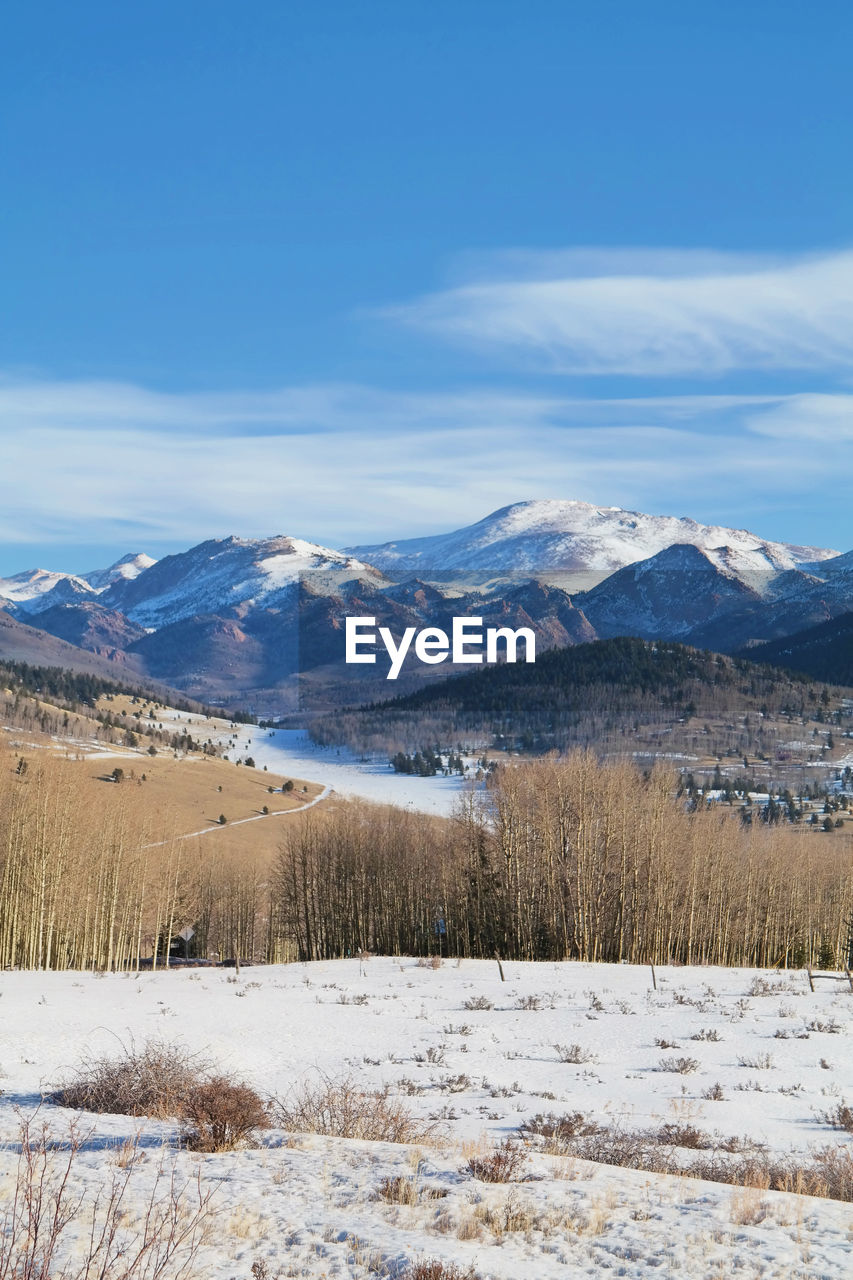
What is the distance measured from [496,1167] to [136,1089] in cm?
778

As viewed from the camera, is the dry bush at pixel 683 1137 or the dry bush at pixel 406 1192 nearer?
the dry bush at pixel 406 1192

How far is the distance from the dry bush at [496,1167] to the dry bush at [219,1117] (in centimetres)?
345

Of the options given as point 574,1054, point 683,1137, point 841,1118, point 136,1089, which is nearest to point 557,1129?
point 683,1137

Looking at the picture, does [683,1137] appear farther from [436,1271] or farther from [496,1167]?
[436,1271]

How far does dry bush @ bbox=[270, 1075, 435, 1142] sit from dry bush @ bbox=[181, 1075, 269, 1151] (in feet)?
4.55

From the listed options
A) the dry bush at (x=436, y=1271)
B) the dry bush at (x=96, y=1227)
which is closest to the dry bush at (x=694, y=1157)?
the dry bush at (x=436, y=1271)

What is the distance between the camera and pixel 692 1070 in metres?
24.0

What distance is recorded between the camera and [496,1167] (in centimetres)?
1303

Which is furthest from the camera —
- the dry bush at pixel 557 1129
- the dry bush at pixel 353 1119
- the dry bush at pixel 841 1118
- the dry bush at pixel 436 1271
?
the dry bush at pixel 841 1118

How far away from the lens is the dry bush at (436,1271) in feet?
31.5

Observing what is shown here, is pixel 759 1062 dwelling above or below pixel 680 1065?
below

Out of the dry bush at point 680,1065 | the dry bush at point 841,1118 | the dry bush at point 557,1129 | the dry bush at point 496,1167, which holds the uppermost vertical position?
the dry bush at point 496,1167

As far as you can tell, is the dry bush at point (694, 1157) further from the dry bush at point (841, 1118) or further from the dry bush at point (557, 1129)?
the dry bush at point (841, 1118)

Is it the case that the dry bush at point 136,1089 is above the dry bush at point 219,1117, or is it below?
below
